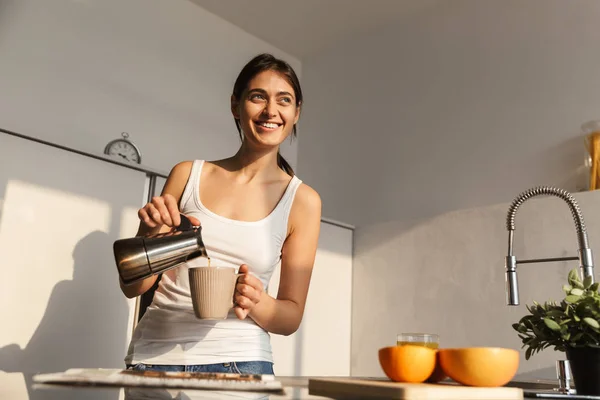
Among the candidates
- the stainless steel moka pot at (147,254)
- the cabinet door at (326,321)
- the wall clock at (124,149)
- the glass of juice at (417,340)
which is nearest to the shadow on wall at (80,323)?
the cabinet door at (326,321)

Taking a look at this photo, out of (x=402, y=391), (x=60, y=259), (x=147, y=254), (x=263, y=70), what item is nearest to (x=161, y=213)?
(x=147, y=254)

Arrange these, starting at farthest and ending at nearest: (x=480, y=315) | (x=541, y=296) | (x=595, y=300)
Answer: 1. (x=480, y=315)
2. (x=541, y=296)
3. (x=595, y=300)

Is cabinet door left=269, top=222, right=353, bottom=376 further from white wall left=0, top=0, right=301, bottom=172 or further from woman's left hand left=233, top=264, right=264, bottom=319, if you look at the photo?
woman's left hand left=233, top=264, right=264, bottom=319

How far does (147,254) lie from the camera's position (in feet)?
2.99

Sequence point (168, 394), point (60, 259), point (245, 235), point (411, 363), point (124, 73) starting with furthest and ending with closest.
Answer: point (124, 73)
point (60, 259)
point (245, 235)
point (411, 363)
point (168, 394)

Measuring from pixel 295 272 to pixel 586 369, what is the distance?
0.57 metres

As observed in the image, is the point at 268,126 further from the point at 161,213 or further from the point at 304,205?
the point at 161,213

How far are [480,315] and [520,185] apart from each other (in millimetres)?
702

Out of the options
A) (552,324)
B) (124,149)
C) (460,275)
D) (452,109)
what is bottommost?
(552,324)

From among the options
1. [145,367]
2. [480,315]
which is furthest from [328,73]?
[145,367]

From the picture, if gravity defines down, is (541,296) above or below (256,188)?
below

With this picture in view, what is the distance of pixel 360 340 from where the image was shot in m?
2.55

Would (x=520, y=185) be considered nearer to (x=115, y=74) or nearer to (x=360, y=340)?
(x=360, y=340)

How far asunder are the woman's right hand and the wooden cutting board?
0.42 meters
